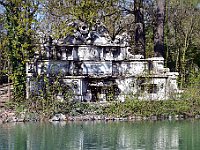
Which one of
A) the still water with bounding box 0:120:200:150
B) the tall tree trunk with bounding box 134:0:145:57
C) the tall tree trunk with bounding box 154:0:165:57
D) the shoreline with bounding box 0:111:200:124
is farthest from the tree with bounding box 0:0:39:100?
the tall tree trunk with bounding box 154:0:165:57

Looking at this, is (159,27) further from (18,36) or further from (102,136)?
(102,136)

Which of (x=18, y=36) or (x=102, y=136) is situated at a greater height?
(x=18, y=36)

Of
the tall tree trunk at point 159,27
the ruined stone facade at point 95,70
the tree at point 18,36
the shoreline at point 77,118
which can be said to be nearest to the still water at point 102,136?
the shoreline at point 77,118

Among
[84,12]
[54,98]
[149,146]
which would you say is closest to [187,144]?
[149,146]

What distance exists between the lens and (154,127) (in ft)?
59.5

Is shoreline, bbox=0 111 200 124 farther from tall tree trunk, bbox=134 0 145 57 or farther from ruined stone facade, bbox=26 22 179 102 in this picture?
tall tree trunk, bbox=134 0 145 57

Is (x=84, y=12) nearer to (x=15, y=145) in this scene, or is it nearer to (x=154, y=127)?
(x=154, y=127)

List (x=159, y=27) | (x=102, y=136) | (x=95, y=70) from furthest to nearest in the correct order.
Result: (x=159, y=27), (x=95, y=70), (x=102, y=136)

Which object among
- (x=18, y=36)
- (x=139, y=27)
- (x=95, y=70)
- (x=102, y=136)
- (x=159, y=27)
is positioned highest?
(x=139, y=27)

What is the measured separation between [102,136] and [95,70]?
32.0 feet

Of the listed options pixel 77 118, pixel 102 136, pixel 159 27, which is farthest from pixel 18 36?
pixel 102 136

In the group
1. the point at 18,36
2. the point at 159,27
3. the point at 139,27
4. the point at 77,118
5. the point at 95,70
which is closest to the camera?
the point at 77,118

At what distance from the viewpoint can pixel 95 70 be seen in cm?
2519

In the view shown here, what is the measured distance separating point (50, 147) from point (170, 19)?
2247 centimetres
